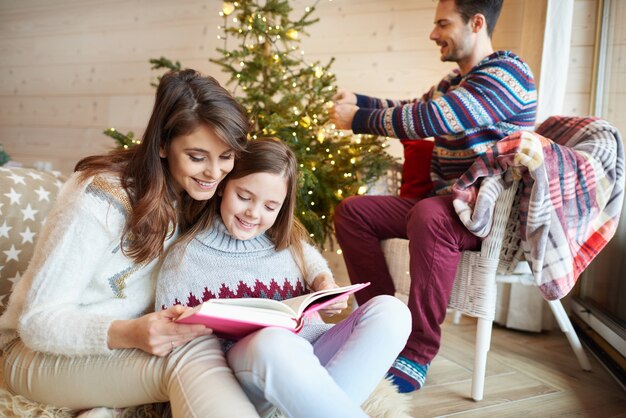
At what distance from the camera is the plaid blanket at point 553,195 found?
1453 millimetres

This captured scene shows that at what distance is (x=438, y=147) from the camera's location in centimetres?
188

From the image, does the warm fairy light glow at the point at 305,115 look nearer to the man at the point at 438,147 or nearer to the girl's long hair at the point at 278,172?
the man at the point at 438,147

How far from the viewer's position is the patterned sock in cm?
154

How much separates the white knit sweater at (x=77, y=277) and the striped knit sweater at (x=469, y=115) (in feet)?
3.15

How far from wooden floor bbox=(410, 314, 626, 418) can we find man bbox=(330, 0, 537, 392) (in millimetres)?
118

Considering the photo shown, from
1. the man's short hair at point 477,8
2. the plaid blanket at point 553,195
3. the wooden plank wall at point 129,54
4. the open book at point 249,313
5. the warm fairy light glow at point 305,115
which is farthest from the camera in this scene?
the wooden plank wall at point 129,54

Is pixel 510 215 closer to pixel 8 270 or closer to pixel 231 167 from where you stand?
pixel 231 167

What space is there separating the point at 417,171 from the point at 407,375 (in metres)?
0.77

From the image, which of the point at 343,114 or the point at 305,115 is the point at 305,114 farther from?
Result: the point at 343,114

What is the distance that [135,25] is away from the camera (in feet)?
11.1

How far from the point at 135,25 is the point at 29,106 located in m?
1.03

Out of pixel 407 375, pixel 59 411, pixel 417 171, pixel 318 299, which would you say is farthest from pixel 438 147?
pixel 59 411

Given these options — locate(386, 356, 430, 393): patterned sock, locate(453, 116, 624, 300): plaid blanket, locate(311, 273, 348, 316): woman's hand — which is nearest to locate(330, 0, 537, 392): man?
locate(386, 356, 430, 393): patterned sock

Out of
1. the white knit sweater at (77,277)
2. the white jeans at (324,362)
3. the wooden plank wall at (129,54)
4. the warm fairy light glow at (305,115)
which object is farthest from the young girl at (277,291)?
the wooden plank wall at (129,54)
